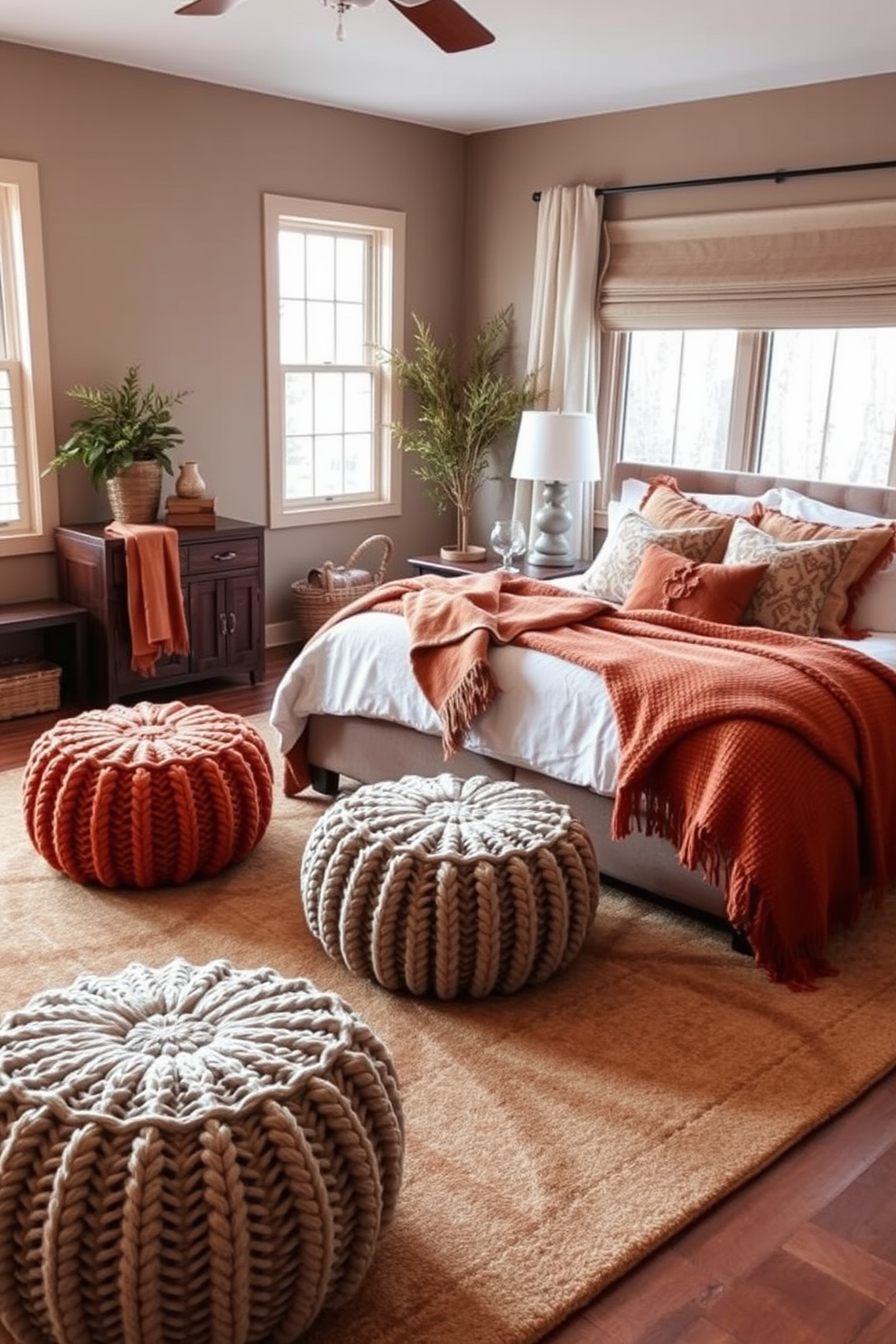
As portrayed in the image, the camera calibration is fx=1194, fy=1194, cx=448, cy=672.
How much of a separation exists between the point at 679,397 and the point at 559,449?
2.57 feet

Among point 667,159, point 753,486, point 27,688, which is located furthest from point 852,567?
point 27,688

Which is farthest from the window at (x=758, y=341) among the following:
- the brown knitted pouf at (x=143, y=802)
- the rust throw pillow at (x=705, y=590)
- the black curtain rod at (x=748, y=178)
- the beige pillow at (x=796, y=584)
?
the brown knitted pouf at (x=143, y=802)

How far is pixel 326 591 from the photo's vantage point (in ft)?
19.1

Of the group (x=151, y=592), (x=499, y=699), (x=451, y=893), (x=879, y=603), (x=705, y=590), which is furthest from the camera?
(x=151, y=592)

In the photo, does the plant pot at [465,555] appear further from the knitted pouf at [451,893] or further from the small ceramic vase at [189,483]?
the knitted pouf at [451,893]

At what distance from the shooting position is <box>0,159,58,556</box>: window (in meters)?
4.71

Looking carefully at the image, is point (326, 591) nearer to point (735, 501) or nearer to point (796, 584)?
point (735, 501)

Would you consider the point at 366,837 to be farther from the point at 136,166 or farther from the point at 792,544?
the point at 136,166

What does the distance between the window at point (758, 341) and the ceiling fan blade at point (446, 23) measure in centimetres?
212

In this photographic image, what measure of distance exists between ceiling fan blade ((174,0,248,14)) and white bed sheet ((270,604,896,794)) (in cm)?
179

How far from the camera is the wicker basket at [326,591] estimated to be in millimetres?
5828

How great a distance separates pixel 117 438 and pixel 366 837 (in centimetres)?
274

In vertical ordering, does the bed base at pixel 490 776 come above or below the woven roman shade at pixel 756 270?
below

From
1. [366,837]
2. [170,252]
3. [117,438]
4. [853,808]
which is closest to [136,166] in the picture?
[170,252]
